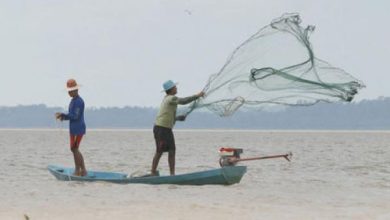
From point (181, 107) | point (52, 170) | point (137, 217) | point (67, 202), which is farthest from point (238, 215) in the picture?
point (52, 170)

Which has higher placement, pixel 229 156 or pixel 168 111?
pixel 168 111

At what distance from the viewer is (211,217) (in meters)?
12.2

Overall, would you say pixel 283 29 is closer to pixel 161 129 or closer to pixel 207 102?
pixel 207 102

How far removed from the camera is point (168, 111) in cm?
1588

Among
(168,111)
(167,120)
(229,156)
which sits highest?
(168,111)

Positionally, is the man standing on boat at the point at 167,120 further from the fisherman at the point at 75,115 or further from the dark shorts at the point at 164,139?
Answer: the fisherman at the point at 75,115

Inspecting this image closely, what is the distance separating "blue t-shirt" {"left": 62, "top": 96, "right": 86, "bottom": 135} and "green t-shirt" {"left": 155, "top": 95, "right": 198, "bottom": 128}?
4.54ft

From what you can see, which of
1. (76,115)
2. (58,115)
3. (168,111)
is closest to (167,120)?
(168,111)

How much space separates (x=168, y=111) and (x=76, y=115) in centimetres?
167

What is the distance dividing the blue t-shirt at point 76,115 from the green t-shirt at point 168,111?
1384 mm

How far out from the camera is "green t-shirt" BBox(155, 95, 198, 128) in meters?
15.7

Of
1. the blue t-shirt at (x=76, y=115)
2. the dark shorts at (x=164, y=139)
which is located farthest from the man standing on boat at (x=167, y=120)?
the blue t-shirt at (x=76, y=115)

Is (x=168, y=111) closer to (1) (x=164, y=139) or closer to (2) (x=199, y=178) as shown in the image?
(1) (x=164, y=139)

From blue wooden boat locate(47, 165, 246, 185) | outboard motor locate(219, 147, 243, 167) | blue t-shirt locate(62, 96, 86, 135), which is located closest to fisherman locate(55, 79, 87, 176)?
blue t-shirt locate(62, 96, 86, 135)
